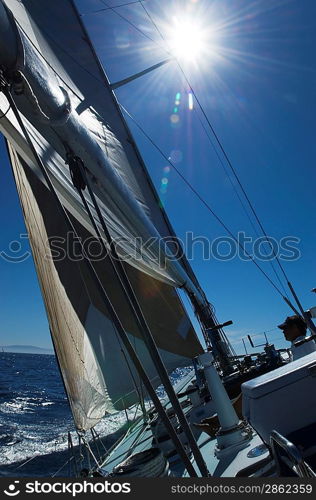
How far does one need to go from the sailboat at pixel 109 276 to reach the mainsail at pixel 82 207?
18mm

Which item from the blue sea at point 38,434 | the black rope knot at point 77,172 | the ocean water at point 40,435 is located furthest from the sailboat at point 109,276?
the ocean water at point 40,435

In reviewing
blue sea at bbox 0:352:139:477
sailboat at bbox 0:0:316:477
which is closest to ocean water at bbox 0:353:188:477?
blue sea at bbox 0:352:139:477

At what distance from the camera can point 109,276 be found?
24.8 feet

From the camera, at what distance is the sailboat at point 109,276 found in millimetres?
1667

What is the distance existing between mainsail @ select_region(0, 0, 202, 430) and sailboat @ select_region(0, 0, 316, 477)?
0.02 meters

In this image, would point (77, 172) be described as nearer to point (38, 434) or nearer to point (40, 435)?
point (40, 435)

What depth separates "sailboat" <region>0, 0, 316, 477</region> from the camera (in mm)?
1667

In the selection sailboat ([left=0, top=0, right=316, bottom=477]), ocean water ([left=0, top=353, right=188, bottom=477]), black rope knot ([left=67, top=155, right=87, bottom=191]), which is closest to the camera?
sailboat ([left=0, top=0, right=316, bottom=477])

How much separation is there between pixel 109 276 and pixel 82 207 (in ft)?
15.1

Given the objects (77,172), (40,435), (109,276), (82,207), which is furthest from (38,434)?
(77,172)

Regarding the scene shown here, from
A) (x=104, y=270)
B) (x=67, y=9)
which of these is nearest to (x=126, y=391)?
(x=104, y=270)

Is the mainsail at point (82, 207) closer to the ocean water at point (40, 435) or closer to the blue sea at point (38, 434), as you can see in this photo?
the blue sea at point (38, 434)

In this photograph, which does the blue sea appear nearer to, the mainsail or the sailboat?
the mainsail

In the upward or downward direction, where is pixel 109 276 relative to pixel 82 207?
upward
